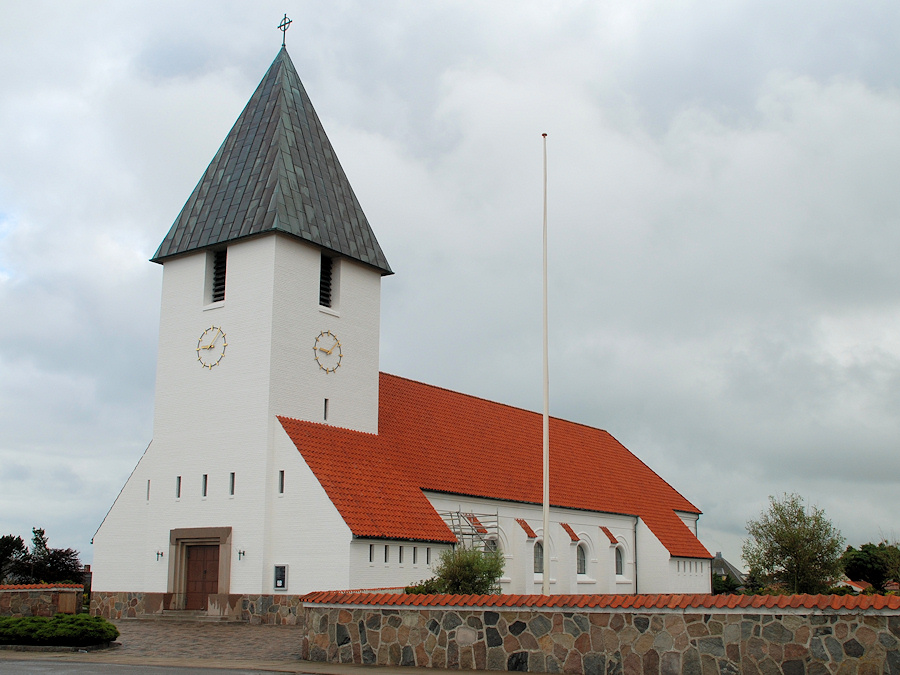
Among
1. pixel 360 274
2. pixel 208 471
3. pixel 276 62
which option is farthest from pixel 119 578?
pixel 276 62

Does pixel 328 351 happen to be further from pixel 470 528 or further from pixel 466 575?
pixel 466 575

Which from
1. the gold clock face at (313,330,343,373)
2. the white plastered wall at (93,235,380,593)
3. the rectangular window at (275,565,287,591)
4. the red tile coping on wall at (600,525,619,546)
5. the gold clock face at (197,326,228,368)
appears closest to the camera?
the rectangular window at (275,565,287,591)

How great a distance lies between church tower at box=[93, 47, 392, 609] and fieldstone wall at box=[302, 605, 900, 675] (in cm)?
877

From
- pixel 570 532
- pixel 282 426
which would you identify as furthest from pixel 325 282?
pixel 570 532

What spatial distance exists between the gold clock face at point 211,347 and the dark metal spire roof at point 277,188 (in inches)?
109

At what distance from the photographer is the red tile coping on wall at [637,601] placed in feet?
42.4

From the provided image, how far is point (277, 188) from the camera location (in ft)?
94.5

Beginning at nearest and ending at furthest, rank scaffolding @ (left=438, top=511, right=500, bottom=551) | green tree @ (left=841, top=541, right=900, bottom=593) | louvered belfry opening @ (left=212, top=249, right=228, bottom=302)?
louvered belfry opening @ (left=212, top=249, right=228, bottom=302)
scaffolding @ (left=438, top=511, right=500, bottom=551)
green tree @ (left=841, top=541, right=900, bottom=593)

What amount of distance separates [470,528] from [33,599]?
550 inches

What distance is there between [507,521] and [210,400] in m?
12.2

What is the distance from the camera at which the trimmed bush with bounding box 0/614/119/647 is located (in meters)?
18.8

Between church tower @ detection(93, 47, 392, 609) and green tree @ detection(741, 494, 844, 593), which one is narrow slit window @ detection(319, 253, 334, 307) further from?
green tree @ detection(741, 494, 844, 593)

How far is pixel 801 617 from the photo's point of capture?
13.2m

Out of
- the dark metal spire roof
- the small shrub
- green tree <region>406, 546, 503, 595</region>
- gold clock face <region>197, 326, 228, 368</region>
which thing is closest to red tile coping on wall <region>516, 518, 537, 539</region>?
the dark metal spire roof
